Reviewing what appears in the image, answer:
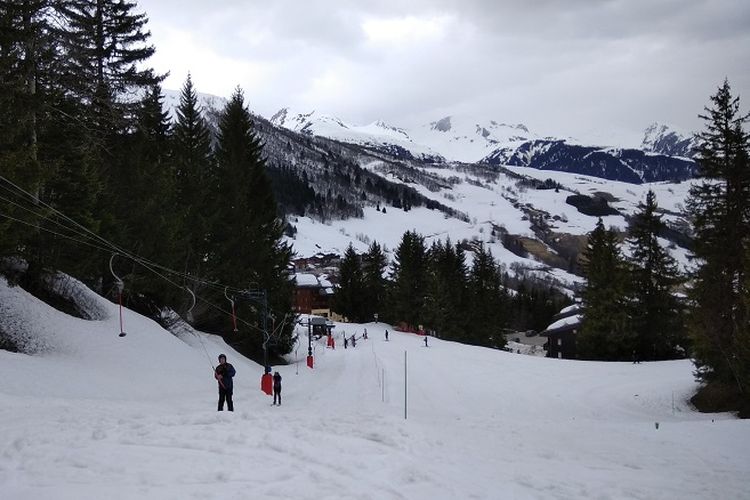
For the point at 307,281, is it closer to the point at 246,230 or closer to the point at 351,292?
the point at 351,292

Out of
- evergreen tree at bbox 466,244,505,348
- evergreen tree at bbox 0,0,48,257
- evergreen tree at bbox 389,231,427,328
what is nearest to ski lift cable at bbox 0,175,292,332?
evergreen tree at bbox 0,0,48,257

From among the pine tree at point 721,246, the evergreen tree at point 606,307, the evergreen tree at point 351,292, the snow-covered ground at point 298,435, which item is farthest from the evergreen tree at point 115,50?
the evergreen tree at point 351,292

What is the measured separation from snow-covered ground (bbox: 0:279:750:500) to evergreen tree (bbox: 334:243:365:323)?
51879mm

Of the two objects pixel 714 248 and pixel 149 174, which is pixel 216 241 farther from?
pixel 714 248

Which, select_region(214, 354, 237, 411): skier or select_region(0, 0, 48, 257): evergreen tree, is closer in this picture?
select_region(214, 354, 237, 411): skier

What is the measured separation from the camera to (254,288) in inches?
1330

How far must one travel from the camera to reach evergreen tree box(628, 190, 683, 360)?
1730 inches

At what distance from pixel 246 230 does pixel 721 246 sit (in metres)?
25.8

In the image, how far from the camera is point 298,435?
39.4 feet

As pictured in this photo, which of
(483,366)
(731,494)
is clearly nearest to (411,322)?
(483,366)

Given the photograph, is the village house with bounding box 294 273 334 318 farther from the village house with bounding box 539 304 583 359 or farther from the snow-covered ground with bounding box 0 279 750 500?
the snow-covered ground with bounding box 0 279 750 500

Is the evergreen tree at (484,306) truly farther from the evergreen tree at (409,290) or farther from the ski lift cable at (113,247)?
the ski lift cable at (113,247)

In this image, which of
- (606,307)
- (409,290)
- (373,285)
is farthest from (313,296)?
(606,307)

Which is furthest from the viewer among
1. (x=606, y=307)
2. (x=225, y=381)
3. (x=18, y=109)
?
(x=606, y=307)
